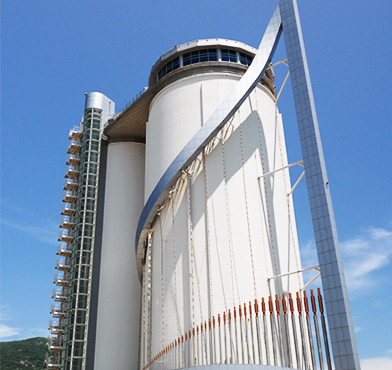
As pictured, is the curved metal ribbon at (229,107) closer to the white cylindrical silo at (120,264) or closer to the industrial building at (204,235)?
the industrial building at (204,235)

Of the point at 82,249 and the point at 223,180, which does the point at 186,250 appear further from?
the point at 82,249

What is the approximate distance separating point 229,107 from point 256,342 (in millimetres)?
15239

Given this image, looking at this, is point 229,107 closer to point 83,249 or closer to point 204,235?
point 204,235

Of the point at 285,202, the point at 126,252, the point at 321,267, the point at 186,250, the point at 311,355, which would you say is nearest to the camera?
the point at 311,355

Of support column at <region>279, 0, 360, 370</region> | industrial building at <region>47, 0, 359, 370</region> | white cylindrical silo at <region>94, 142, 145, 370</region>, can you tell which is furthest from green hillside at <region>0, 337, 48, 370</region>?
support column at <region>279, 0, 360, 370</region>

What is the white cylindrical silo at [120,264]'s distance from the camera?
132 feet

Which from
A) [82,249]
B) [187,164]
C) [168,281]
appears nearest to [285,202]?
[187,164]

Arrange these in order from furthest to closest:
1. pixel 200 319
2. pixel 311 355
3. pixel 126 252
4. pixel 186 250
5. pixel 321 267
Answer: pixel 126 252 < pixel 186 250 < pixel 200 319 < pixel 321 267 < pixel 311 355

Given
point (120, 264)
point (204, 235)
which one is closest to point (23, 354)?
point (120, 264)

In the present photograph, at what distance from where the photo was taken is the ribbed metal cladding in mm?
40156

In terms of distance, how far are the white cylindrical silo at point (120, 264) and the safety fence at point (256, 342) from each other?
7.89 metres

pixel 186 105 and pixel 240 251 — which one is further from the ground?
pixel 186 105

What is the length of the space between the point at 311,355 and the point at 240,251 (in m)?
11.4

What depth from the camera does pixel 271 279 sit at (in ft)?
102
